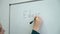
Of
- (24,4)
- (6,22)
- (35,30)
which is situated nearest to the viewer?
(35,30)

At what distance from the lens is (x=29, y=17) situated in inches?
72.2

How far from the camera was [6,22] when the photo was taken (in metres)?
2.11

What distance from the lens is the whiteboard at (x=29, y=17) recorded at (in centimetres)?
168

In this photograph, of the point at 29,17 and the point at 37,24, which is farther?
the point at 29,17

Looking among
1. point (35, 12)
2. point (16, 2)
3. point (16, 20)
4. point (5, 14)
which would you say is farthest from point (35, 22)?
point (5, 14)

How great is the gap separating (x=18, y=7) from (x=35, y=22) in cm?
49

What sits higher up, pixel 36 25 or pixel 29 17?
pixel 29 17

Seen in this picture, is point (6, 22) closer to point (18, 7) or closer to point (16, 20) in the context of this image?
point (16, 20)

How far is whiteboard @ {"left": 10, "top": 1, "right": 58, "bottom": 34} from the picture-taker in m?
1.68

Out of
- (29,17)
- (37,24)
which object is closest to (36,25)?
(37,24)

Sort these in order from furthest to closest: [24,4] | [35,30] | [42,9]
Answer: [24,4] → [42,9] → [35,30]

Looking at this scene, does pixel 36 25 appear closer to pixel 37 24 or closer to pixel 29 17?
pixel 37 24

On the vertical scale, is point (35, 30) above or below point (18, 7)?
below

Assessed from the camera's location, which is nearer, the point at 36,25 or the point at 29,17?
the point at 36,25
